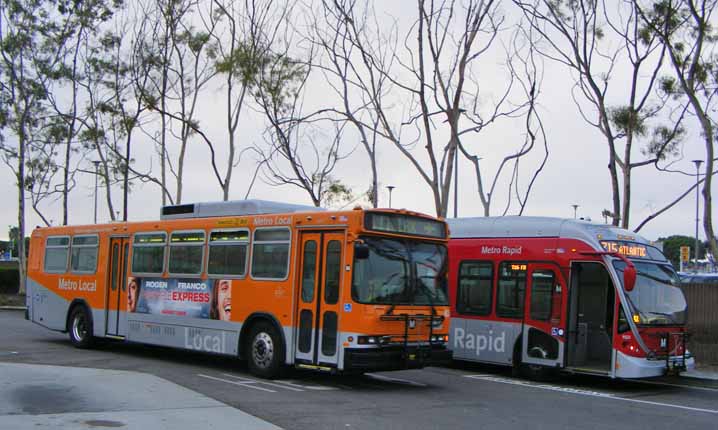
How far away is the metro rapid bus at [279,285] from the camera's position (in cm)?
1307

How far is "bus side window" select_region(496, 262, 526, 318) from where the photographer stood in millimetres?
16141

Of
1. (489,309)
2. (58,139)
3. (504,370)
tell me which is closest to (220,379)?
(489,309)

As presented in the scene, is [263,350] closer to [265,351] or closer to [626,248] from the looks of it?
[265,351]

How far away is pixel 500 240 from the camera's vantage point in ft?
54.8

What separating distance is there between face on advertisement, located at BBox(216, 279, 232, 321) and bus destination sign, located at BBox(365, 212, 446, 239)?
11.6 ft

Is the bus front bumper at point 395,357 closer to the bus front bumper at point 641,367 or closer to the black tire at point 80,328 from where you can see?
the bus front bumper at point 641,367

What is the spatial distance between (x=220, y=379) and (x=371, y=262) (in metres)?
3.47

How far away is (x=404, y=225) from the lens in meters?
13.7

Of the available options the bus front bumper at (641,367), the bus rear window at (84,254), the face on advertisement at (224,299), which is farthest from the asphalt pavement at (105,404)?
the bus front bumper at (641,367)

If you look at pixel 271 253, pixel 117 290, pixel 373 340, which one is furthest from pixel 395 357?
pixel 117 290

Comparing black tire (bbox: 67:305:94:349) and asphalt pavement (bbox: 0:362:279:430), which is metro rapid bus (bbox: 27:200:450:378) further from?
asphalt pavement (bbox: 0:362:279:430)

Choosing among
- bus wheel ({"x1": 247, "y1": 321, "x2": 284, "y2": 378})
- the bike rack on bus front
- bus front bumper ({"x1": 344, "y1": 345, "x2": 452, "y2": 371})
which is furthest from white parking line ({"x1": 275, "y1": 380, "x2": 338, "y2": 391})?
the bike rack on bus front

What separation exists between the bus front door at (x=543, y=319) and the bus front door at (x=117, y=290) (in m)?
8.74

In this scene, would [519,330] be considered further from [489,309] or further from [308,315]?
[308,315]
